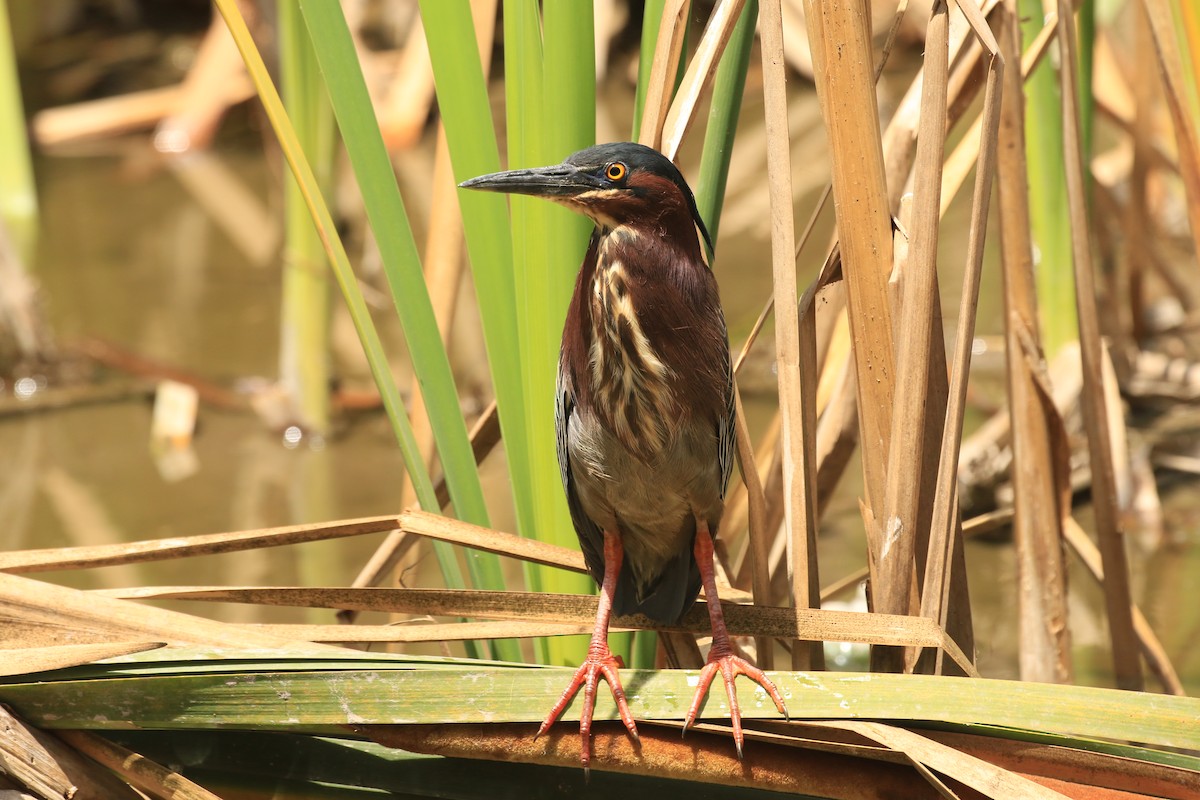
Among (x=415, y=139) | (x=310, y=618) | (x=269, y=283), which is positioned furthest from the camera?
(x=415, y=139)

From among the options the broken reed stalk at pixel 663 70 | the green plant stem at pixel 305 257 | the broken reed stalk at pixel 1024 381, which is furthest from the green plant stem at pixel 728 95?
the green plant stem at pixel 305 257

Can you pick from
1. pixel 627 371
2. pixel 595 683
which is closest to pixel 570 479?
pixel 627 371

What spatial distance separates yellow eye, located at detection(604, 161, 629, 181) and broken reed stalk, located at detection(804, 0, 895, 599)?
1.18ft

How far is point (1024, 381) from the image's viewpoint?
2695mm

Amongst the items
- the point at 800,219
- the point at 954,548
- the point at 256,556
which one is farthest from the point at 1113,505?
the point at 800,219

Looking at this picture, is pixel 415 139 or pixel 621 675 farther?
pixel 415 139

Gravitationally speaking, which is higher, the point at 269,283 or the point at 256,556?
the point at 269,283

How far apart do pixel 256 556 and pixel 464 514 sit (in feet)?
7.87

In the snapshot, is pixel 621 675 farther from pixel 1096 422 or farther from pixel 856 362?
pixel 1096 422

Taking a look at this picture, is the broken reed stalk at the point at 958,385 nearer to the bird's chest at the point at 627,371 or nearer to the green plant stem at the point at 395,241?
the bird's chest at the point at 627,371

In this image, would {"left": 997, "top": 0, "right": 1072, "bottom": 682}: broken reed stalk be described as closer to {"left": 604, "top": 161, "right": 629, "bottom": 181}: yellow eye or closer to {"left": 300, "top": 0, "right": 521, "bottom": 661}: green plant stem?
{"left": 604, "top": 161, "right": 629, "bottom": 181}: yellow eye

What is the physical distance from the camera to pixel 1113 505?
9.41ft

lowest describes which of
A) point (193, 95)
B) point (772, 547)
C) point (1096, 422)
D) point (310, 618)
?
point (310, 618)

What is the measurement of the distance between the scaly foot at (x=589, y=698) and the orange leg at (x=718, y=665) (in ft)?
0.35
